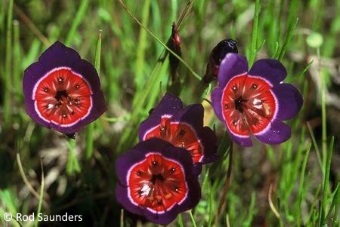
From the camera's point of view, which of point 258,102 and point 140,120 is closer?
point 258,102

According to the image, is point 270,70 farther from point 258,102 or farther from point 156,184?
point 156,184

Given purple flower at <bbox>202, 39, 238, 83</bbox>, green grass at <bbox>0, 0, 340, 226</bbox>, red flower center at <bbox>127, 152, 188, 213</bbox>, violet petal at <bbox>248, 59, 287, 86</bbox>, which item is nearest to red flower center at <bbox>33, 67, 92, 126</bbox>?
green grass at <bbox>0, 0, 340, 226</bbox>

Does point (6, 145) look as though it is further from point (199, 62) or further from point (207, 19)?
point (207, 19)

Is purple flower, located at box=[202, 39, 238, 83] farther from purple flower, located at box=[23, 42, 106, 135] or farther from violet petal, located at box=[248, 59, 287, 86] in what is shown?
purple flower, located at box=[23, 42, 106, 135]

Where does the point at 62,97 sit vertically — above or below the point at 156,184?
above

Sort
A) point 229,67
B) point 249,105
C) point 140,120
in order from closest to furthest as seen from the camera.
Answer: point 229,67, point 249,105, point 140,120

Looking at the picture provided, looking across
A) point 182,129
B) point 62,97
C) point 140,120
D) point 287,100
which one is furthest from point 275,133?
point 62,97

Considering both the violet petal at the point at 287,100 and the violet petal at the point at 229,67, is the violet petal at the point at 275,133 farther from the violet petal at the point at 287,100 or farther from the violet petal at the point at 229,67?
the violet petal at the point at 229,67
